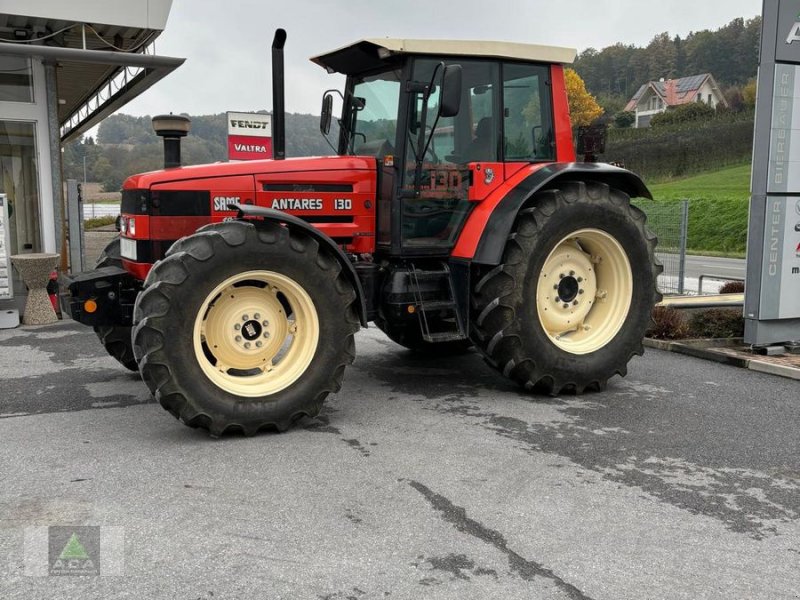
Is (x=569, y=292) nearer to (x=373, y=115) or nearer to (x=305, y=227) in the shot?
(x=373, y=115)

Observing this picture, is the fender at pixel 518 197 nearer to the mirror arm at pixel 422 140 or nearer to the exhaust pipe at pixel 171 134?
the mirror arm at pixel 422 140

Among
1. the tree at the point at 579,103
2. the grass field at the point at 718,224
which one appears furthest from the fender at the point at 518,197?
the tree at the point at 579,103

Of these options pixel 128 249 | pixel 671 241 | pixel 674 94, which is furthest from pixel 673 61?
pixel 128 249

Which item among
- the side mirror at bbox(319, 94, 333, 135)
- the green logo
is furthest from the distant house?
the green logo

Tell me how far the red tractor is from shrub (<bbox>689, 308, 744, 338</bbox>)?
234 centimetres

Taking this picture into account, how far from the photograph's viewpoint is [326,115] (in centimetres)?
638

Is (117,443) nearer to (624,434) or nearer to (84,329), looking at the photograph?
(624,434)

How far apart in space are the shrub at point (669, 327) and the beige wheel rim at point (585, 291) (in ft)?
6.49

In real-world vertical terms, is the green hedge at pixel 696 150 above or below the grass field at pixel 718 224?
above

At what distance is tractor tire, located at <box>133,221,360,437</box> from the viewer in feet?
15.1

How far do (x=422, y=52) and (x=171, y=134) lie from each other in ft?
7.59

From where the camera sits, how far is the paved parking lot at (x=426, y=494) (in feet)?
10.2

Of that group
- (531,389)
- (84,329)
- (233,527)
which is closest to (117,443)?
(233,527)

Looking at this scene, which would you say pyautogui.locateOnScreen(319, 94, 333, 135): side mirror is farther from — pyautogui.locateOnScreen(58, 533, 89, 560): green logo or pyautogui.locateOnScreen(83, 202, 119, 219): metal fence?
pyautogui.locateOnScreen(83, 202, 119, 219): metal fence
